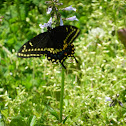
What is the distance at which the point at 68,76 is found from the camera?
236 centimetres

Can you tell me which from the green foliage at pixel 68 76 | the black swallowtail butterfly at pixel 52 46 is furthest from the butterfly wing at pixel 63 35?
the green foliage at pixel 68 76

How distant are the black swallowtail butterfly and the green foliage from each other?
0.32ft

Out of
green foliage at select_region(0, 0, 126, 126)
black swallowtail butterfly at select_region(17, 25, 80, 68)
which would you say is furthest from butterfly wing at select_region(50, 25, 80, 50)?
green foliage at select_region(0, 0, 126, 126)

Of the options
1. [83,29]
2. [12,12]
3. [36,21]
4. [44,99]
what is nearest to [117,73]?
[44,99]

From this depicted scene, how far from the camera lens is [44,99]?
2.05 meters

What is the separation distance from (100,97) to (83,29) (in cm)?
153

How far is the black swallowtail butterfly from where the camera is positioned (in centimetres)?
152

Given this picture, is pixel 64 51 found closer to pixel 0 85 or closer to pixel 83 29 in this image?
pixel 0 85

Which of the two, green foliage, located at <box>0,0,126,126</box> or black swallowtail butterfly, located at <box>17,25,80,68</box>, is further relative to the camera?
green foliage, located at <box>0,0,126,126</box>

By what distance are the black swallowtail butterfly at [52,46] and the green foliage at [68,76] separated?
10 centimetres

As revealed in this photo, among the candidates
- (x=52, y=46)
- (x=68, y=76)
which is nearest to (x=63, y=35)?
(x=52, y=46)

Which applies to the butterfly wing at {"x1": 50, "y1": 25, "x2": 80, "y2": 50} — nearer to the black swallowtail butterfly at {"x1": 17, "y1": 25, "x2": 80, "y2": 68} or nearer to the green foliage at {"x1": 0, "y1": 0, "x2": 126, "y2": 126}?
the black swallowtail butterfly at {"x1": 17, "y1": 25, "x2": 80, "y2": 68}

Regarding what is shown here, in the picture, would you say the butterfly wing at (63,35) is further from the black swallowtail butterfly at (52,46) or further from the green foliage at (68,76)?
the green foliage at (68,76)

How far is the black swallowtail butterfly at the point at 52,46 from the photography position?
1.52m
